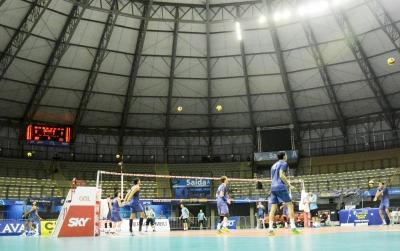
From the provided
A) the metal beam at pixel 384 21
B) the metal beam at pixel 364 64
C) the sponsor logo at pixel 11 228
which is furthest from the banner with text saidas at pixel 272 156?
the sponsor logo at pixel 11 228

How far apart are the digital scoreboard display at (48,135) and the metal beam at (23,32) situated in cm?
746

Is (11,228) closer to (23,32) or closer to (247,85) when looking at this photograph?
(23,32)

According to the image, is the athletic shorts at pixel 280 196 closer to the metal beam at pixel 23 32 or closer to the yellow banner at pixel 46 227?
the yellow banner at pixel 46 227

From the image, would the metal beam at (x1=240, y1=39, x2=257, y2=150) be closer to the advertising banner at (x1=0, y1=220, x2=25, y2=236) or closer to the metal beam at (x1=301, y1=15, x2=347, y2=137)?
the metal beam at (x1=301, y1=15, x2=347, y2=137)

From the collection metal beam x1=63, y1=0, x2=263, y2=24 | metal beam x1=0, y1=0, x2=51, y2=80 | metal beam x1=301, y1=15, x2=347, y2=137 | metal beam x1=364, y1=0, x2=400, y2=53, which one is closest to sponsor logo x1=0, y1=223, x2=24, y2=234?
metal beam x1=0, y1=0, x2=51, y2=80

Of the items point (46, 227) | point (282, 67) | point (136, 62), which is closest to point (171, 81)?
point (136, 62)

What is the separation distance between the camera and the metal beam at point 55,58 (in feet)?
104

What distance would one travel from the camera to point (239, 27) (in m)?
34.3

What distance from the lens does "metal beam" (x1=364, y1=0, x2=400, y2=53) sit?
102ft

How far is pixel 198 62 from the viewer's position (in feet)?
127

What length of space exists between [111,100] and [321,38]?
20524 mm

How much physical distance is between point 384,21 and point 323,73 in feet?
23.4

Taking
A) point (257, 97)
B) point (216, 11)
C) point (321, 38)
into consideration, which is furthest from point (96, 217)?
point (257, 97)

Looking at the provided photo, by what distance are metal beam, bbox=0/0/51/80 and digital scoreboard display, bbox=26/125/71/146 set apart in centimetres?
746
